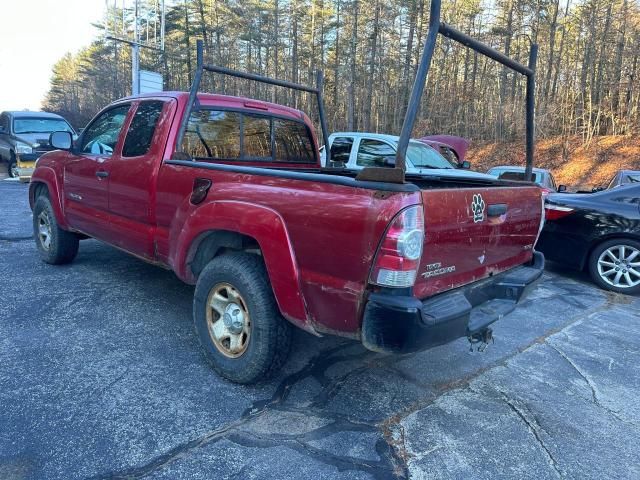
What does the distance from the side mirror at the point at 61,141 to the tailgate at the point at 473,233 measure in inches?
160

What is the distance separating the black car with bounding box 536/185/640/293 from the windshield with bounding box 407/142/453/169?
9.73 feet

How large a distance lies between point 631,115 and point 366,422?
81.2 feet

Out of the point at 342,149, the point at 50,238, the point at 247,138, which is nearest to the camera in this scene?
the point at 247,138

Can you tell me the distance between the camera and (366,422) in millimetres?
2725

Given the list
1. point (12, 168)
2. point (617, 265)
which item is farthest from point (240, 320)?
point (12, 168)

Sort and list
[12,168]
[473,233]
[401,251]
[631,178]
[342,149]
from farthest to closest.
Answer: [12,168] → [342,149] → [631,178] → [473,233] → [401,251]

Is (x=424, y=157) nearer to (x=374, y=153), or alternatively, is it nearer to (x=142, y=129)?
(x=374, y=153)

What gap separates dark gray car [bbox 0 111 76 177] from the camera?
13.1 m

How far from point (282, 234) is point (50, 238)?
157 inches

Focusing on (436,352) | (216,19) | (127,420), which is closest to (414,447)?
(436,352)

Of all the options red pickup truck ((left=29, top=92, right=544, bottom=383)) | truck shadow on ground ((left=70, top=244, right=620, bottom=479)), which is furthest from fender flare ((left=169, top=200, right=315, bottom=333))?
truck shadow on ground ((left=70, top=244, right=620, bottom=479))

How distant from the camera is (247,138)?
14.2 ft

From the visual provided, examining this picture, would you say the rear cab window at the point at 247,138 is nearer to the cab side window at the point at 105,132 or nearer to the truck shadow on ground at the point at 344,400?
the cab side window at the point at 105,132

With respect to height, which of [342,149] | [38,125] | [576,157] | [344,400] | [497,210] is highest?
[576,157]
